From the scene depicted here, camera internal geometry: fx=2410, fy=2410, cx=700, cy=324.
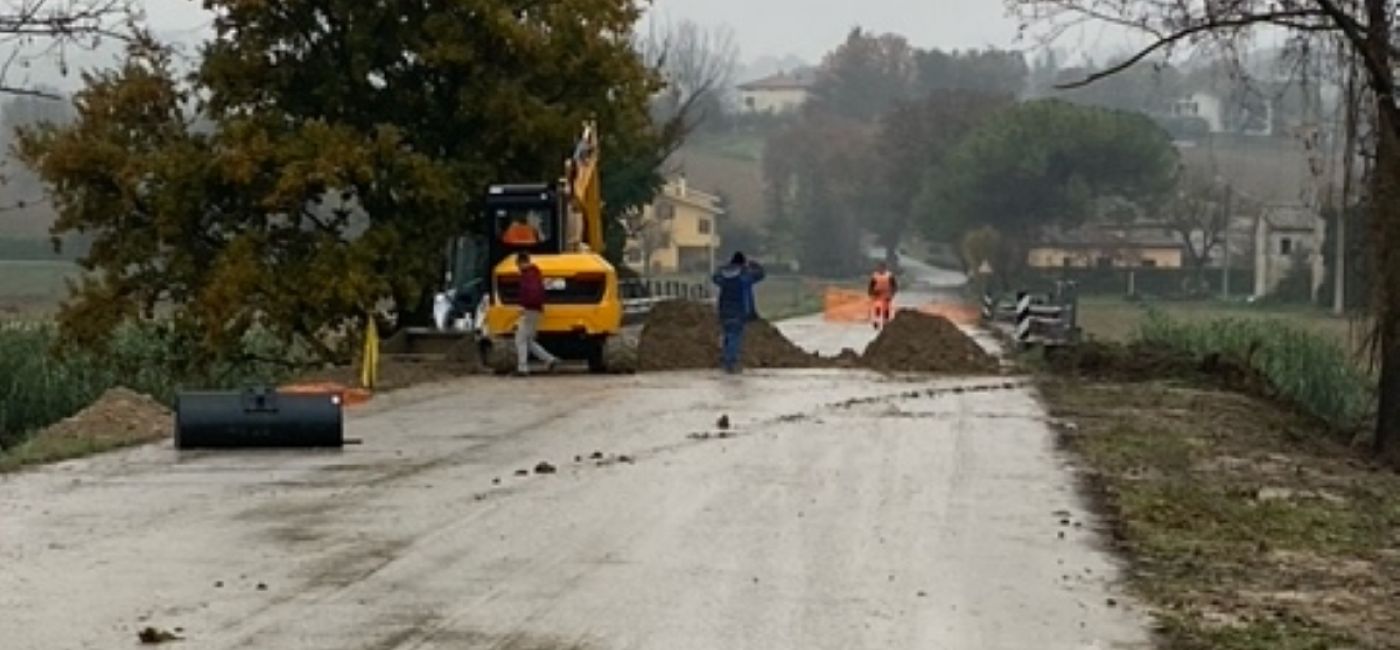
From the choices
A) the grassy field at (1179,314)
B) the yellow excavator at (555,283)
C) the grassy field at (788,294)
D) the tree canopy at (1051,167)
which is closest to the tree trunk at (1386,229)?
the yellow excavator at (555,283)

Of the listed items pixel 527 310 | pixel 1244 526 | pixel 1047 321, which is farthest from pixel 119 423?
pixel 1047 321

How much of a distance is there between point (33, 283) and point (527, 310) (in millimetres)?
53410

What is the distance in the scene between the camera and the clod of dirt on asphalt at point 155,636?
446 inches

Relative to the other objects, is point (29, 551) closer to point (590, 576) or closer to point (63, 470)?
point (590, 576)

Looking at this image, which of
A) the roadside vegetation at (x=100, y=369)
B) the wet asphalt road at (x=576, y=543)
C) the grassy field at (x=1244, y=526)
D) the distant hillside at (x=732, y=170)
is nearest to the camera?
the wet asphalt road at (x=576, y=543)

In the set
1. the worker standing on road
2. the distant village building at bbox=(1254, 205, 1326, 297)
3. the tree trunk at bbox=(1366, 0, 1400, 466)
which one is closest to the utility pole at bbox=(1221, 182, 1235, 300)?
the distant village building at bbox=(1254, 205, 1326, 297)

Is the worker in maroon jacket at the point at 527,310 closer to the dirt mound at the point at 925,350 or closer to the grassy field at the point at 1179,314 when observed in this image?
the dirt mound at the point at 925,350

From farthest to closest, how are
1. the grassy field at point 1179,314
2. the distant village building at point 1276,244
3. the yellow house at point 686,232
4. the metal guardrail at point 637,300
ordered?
the yellow house at point 686,232, the distant village building at point 1276,244, the grassy field at point 1179,314, the metal guardrail at point 637,300

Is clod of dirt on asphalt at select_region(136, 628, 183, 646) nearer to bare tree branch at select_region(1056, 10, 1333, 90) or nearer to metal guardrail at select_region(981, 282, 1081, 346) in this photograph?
bare tree branch at select_region(1056, 10, 1333, 90)

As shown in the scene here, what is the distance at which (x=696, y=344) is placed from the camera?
124 ft

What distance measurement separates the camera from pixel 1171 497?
58.7 ft

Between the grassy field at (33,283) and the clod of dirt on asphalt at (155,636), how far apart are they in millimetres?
52213

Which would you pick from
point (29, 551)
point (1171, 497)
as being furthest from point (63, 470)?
point (1171, 497)

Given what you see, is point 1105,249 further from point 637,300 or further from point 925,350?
point 925,350
